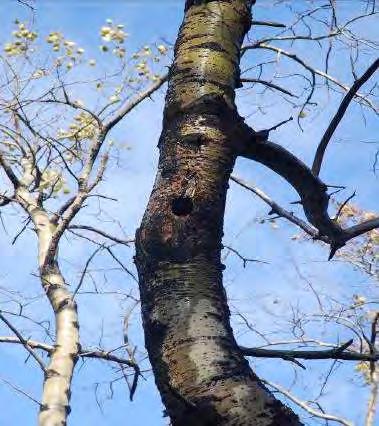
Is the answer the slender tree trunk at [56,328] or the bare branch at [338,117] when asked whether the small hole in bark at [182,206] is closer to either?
the bare branch at [338,117]

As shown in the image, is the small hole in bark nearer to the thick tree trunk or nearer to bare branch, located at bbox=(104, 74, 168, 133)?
the thick tree trunk

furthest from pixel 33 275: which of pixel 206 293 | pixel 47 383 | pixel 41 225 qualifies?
pixel 206 293

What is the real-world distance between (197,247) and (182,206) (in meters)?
0.13

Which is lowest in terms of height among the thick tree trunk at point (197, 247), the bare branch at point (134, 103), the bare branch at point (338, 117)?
the thick tree trunk at point (197, 247)

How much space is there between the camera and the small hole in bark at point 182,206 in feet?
5.35

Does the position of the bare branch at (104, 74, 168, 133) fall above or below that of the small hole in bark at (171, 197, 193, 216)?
above

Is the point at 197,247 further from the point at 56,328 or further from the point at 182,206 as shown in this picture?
the point at 56,328

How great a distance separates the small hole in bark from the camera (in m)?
1.63

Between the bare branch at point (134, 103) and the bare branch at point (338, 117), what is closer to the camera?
the bare branch at point (338, 117)

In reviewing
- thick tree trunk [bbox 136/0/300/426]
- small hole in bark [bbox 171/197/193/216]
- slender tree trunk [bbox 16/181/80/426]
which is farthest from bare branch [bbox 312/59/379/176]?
slender tree trunk [bbox 16/181/80/426]

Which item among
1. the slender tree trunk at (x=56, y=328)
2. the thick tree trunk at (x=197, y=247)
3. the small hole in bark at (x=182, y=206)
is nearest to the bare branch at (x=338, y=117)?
the thick tree trunk at (x=197, y=247)

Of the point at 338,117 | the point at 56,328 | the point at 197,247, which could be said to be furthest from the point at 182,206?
the point at 56,328

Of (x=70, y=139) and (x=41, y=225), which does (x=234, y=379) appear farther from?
(x=70, y=139)

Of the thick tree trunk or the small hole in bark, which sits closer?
the thick tree trunk
